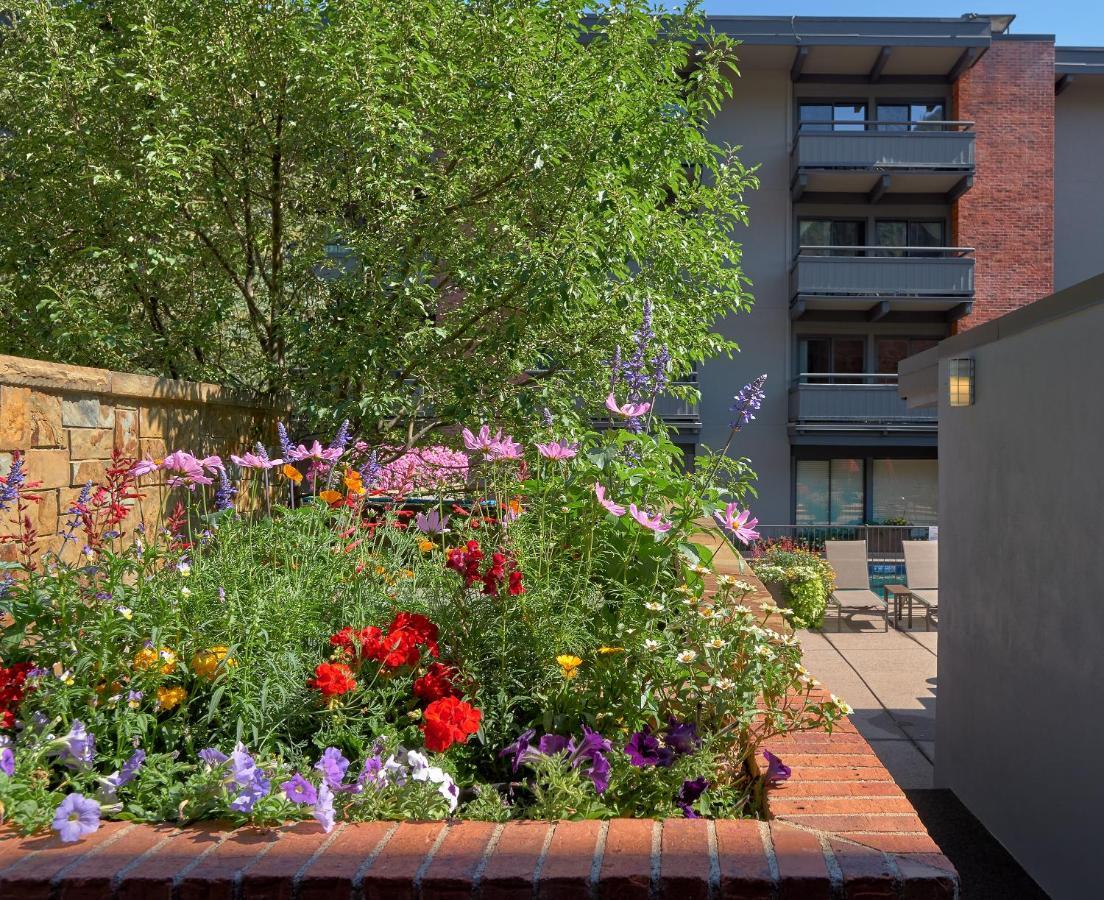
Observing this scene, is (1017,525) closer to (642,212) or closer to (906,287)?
(642,212)

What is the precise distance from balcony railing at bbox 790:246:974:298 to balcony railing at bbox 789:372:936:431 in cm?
159

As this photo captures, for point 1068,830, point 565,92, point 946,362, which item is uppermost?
point 565,92

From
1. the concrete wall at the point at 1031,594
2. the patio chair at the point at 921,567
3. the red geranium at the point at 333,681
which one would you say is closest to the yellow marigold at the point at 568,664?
the red geranium at the point at 333,681

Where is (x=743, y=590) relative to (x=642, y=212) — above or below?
below

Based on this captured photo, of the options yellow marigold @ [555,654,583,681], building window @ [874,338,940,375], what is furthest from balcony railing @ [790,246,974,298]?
yellow marigold @ [555,654,583,681]

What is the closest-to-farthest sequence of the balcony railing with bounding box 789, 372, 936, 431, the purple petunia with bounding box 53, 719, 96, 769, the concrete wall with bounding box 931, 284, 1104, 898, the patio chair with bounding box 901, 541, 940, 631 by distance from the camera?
the purple petunia with bounding box 53, 719, 96, 769 → the concrete wall with bounding box 931, 284, 1104, 898 → the patio chair with bounding box 901, 541, 940, 631 → the balcony railing with bounding box 789, 372, 936, 431

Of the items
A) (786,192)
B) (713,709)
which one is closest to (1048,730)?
(713,709)

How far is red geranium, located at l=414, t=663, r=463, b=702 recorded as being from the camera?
2.23 metres

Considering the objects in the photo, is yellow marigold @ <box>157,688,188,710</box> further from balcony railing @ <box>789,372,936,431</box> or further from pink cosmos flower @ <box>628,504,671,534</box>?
balcony railing @ <box>789,372,936,431</box>

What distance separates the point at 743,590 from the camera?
2732 mm

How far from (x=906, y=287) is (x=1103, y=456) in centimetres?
1410

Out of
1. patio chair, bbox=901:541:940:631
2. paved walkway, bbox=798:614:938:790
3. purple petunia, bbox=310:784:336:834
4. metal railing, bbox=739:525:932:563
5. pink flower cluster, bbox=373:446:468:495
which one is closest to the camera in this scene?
purple petunia, bbox=310:784:336:834

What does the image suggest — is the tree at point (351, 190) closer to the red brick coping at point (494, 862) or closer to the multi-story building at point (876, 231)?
the red brick coping at point (494, 862)

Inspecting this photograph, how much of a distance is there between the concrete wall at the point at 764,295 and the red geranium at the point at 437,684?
16224 mm
